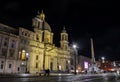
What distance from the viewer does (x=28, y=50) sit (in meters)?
71.8

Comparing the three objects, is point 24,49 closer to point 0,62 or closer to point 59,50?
point 0,62

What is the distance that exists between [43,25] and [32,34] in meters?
17.4

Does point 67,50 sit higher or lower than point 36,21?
lower

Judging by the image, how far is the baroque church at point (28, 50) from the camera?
60.8 meters

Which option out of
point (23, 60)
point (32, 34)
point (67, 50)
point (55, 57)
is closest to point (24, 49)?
point (23, 60)

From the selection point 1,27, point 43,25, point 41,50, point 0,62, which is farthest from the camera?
point 43,25

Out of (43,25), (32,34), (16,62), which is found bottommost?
(16,62)

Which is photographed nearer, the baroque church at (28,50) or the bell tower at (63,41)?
the baroque church at (28,50)

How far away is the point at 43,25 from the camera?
91750 millimetres

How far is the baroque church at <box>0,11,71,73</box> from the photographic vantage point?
60750 millimetres

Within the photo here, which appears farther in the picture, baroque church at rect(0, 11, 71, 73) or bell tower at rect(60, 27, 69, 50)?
bell tower at rect(60, 27, 69, 50)

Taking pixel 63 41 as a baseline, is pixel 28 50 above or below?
below

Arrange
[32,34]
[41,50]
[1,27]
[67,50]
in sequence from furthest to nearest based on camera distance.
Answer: [67,50] < [41,50] < [32,34] < [1,27]

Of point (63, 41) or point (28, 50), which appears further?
point (63, 41)
